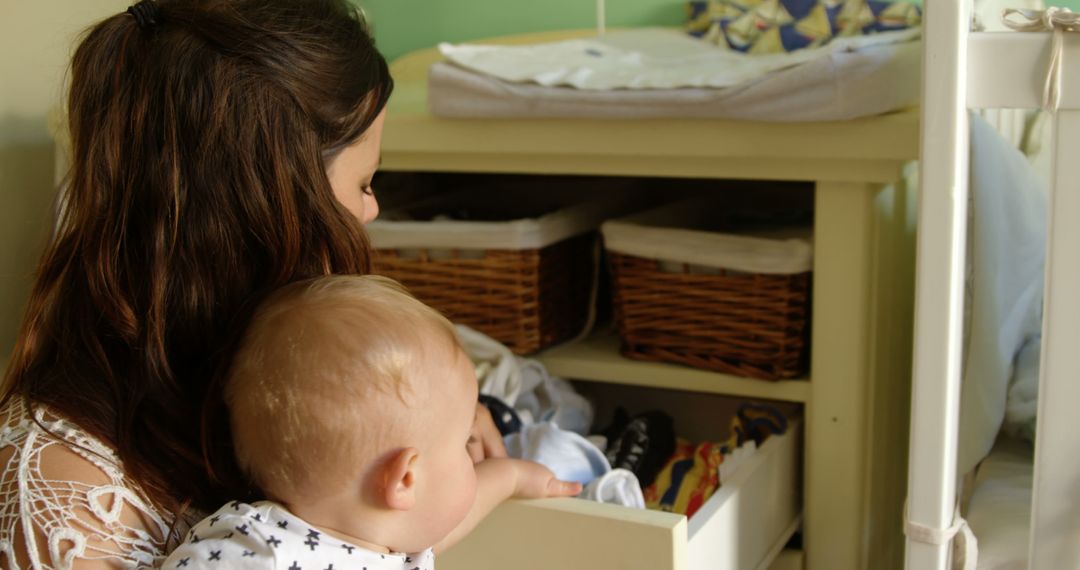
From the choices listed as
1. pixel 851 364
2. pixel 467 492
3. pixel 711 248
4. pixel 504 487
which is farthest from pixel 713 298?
pixel 467 492

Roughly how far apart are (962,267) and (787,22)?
79 cm

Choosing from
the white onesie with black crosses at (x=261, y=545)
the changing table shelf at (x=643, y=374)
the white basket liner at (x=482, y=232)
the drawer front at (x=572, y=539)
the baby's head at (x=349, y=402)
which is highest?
the baby's head at (x=349, y=402)

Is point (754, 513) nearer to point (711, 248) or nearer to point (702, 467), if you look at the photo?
point (702, 467)

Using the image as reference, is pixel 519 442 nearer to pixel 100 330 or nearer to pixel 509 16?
pixel 100 330

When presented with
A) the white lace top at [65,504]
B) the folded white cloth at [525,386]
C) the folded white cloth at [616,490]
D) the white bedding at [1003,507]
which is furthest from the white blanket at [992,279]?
the white lace top at [65,504]

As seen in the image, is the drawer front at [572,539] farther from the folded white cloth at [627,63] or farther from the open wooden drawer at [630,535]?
the folded white cloth at [627,63]

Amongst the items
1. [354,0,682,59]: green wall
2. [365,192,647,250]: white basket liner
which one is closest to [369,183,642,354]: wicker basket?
[365,192,647,250]: white basket liner

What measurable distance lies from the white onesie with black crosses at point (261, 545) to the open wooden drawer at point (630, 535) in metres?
0.21

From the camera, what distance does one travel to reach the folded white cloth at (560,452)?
1.07 meters

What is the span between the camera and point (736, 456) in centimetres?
115

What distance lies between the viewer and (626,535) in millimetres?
881

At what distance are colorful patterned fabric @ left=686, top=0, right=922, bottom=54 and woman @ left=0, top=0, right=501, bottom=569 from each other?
908mm

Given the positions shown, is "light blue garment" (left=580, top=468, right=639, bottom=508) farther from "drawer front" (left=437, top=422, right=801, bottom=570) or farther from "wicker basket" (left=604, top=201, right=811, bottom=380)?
"wicker basket" (left=604, top=201, right=811, bottom=380)

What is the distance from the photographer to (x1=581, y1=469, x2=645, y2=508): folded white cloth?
3.34ft
